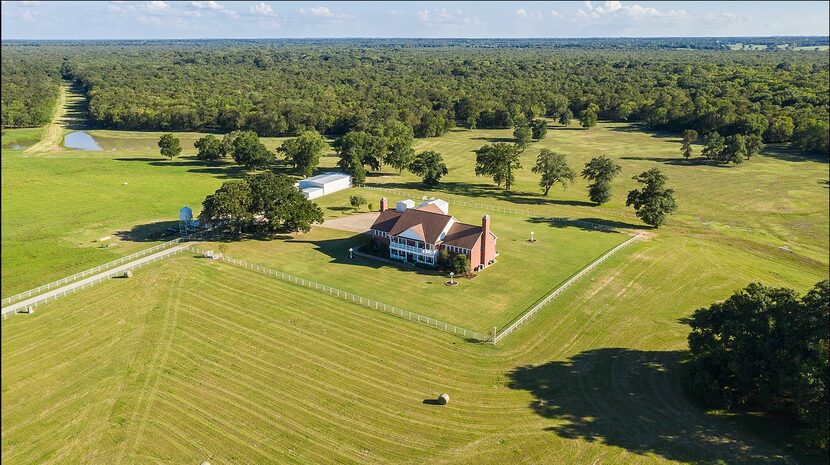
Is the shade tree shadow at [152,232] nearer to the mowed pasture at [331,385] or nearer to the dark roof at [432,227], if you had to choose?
the mowed pasture at [331,385]

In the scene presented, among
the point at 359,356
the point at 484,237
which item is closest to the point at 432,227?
the point at 484,237

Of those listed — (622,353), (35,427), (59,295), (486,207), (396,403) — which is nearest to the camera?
(35,427)

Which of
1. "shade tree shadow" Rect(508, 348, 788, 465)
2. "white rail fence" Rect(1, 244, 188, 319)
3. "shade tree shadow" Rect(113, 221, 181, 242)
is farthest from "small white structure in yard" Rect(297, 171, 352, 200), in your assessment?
"shade tree shadow" Rect(508, 348, 788, 465)

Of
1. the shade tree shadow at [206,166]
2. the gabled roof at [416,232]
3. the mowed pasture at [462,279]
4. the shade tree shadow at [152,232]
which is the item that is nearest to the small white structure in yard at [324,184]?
the shade tree shadow at [206,166]

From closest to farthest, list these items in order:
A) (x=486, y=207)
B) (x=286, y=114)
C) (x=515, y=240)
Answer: (x=515, y=240), (x=486, y=207), (x=286, y=114)

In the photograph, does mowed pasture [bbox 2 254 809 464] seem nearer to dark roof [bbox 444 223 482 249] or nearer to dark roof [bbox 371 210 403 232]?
dark roof [bbox 444 223 482 249]

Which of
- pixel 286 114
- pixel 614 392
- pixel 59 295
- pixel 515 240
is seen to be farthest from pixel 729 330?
pixel 286 114

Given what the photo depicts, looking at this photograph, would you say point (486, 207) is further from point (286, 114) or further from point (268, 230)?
point (286, 114)
